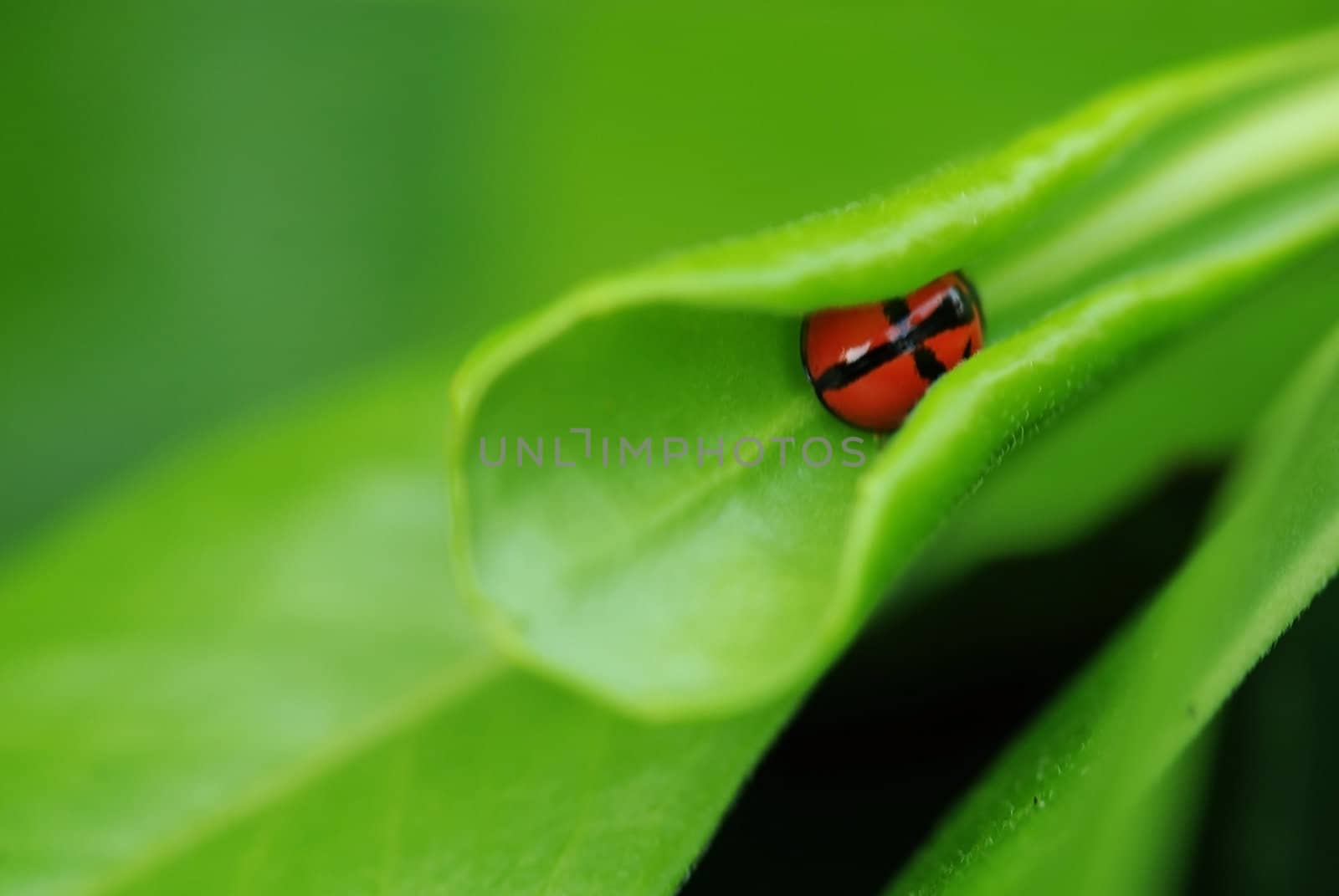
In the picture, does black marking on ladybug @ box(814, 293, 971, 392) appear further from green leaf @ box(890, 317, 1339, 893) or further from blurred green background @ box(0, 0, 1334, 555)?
blurred green background @ box(0, 0, 1334, 555)

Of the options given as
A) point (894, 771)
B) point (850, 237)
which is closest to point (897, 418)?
point (850, 237)

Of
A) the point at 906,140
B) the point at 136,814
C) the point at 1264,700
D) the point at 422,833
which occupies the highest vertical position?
the point at 906,140

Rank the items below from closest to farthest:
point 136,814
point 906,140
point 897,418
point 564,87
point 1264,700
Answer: point 897,418, point 136,814, point 1264,700, point 906,140, point 564,87

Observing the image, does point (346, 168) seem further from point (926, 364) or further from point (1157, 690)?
point (1157, 690)

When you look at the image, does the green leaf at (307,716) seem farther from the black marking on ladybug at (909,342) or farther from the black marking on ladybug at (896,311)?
the black marking on ladybug at (896,311)

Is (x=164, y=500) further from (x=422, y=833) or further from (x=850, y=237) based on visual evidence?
(x=850, y=237)
